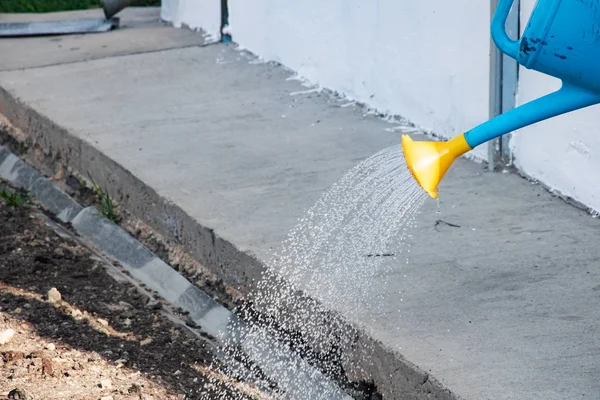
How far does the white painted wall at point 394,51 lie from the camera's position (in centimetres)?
459

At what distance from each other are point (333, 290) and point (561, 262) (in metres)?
0.76

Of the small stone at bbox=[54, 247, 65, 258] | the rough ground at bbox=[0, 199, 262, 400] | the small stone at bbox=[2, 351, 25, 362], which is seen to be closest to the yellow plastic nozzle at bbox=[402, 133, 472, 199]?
the rough ground at bbox=[0, 199, 262, 400]

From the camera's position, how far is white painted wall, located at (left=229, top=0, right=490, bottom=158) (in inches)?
181

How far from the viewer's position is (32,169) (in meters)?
5.43

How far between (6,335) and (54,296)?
401 mm

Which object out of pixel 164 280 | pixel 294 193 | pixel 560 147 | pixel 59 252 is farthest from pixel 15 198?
pixel 560 147

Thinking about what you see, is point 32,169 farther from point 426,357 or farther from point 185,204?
point 426,357

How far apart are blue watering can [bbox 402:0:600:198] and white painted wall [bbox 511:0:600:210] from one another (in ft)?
4.89

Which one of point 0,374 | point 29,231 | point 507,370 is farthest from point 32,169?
point 507,370

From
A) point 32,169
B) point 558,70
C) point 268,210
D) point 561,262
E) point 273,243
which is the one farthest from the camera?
point 32,169

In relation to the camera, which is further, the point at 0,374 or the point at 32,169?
the point at 32,169

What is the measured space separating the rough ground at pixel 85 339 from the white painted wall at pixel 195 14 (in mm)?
2827

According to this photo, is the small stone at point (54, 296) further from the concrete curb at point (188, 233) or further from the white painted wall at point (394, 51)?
the white painted wall at point (394, 51)

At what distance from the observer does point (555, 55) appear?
7.88 feet
